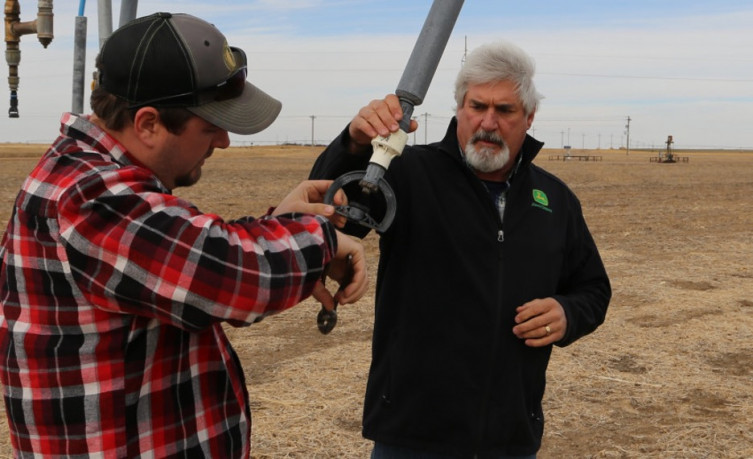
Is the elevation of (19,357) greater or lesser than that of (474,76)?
lesser

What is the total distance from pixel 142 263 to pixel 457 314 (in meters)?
1.61

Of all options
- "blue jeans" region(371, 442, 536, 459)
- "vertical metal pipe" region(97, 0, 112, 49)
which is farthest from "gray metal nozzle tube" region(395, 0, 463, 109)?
"vertical metal pipe" region(97, 0, 112, 49)

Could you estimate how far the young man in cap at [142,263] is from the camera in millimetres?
1572

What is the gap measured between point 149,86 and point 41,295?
0.50m

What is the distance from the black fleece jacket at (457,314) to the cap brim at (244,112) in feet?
2.83

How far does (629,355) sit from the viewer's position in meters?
7.44

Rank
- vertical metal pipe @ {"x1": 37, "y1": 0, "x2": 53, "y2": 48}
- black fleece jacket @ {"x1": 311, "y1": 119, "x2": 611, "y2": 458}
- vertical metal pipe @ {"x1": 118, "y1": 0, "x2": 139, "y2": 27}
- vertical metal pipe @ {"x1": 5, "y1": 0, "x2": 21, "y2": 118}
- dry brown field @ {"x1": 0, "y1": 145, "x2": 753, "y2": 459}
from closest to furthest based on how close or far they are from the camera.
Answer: black fleece jacket @ {"x1": 311, "y1": 119, "x2": 611, "y2": 458}, vertical metal pipe @ {"x1": 118, "y1": 0, "x2": 139, "y2": 27}, vertical metal pipe @ {"x1": 37, "y1": 0, "x2": 53, "y2": 48}, vertical metal pipe @ {"x1": 5, "y1": 0, "x2": 21, "y2": 118}, dry brown field @ {"x1": 0, "y1": 145, "x2": 753, "y2": 459}

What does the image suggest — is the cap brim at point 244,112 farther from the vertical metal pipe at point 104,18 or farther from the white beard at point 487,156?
the vertical metal pipe at point 104,18

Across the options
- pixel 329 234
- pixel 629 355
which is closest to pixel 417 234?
pixel 329 234

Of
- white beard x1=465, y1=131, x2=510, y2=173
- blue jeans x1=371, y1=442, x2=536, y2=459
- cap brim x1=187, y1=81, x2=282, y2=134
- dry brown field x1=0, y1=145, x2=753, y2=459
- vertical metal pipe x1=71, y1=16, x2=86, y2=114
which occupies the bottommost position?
dry brown field x1=0, y1=145, x2=753, y2=459

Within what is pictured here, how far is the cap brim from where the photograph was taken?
180cm

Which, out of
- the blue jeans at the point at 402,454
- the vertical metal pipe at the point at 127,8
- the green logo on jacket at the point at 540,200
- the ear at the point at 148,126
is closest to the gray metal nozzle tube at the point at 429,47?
the ear at the point at 148,126

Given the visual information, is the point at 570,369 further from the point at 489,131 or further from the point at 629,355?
the point at 489,131

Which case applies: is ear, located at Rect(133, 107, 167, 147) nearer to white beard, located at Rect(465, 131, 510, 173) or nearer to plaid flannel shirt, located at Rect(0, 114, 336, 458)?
plaid flannel shirt, located at Rect(0, 114, 336, 458)
